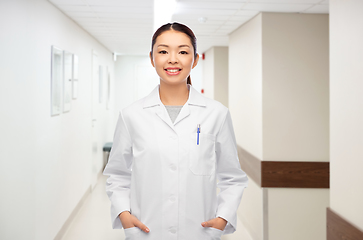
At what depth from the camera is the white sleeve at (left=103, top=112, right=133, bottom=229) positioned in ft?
4.51

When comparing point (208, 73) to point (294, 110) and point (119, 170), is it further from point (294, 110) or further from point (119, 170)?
point (119, 170)

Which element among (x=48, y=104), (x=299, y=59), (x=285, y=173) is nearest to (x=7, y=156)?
(x=48, y=104)

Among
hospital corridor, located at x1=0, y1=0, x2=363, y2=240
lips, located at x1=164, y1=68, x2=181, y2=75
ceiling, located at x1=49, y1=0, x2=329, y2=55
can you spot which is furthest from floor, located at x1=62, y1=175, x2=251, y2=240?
lips, located at x1=164, y1=68, x2=181, y2=75

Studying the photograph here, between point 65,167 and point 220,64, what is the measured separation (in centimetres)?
383

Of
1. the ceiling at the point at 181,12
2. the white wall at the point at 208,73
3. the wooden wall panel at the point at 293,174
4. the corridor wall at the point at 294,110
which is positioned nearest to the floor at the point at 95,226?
the corridor wall at the point at 294,110

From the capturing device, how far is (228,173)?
4.67 ft

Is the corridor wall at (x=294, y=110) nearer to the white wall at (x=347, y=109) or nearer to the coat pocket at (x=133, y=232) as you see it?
the white wall at (x=347, y=109)

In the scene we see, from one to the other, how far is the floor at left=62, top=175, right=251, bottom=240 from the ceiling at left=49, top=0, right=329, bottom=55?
8.22 feet

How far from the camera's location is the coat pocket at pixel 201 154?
132cm

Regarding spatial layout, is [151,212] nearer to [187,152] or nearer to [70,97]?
[187,152]

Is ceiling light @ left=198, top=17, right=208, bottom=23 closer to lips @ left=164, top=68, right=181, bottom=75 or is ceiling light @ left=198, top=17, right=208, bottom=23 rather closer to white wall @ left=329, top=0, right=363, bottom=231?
white wall @ left=329, top=0, right=363, bottom=231

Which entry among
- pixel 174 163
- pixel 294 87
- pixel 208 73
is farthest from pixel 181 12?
pixel 208 73

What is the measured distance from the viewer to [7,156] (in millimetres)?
2510

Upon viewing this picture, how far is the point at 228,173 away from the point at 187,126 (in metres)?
0.28
